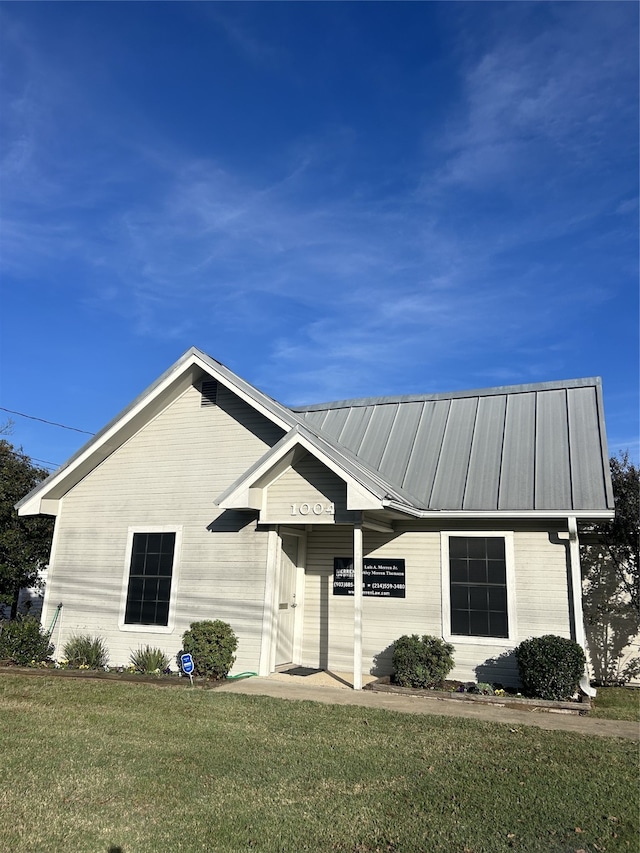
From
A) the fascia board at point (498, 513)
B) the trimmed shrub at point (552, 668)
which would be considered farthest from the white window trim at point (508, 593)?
the trimmed shrub at point (552, 668)

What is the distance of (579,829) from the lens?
16.3ft

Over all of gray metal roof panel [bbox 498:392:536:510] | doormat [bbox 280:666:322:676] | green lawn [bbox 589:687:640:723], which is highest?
gray metal roof panel [bbox 498:392:536:510]

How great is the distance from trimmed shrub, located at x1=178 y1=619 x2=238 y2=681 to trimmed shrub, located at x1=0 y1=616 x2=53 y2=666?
3.35 meters

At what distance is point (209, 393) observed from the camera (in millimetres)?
14000

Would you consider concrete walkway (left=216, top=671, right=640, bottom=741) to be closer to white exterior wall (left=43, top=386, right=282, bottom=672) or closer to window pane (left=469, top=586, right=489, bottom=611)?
white exterior wall (left=43, top=386, right=282, bottom=672)

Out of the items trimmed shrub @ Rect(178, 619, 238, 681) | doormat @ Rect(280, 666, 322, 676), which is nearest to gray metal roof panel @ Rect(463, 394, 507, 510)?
doormat @ Rect(280, 666, 322, 676)

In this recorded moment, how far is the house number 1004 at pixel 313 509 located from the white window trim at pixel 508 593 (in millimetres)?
2403

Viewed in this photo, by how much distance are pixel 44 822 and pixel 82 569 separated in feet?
32.0

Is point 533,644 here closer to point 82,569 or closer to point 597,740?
point 597,740

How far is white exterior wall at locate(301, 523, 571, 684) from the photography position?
11305 mm

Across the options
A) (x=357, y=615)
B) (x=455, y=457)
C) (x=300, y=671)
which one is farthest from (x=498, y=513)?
(x=300, y=671)

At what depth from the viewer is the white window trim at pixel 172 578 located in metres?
13.0

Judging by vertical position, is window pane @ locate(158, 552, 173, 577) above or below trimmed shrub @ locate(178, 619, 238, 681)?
above

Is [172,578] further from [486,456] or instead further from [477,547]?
[486,456]
